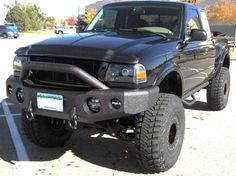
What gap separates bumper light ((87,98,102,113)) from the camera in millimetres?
3909

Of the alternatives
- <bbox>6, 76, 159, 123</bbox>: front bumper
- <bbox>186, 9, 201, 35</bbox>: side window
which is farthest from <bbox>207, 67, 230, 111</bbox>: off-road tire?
<bbox>6, 76, 159, 123</bbox>: front bumper

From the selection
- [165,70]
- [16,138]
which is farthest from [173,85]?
[16,138]

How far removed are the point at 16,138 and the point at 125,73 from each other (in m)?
2.38

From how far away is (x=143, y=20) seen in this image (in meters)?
5.37

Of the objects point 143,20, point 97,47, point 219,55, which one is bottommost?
point 219,55

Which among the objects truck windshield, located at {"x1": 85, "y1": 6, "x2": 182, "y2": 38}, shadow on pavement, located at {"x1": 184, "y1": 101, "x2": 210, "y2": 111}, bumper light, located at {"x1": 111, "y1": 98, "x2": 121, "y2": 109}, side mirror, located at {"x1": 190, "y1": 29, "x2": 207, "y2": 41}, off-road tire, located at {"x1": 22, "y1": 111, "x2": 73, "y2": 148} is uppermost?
truck windshield, located at {"x1": 85, "y1": 6, "x2": 182, "y2": 38}

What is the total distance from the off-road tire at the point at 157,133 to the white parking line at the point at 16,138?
1.49m

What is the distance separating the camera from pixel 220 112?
24.3ft

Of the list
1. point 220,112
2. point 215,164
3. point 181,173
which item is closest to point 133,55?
point 181,173

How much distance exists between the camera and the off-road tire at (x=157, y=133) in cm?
413

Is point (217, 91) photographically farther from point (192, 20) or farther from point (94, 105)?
point (94, 105)

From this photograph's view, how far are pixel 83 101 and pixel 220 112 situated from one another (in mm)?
4154

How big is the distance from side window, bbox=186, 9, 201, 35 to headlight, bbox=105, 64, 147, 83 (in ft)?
5.55

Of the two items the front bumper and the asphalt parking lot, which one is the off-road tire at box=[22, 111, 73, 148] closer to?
the asphalt parking lot
